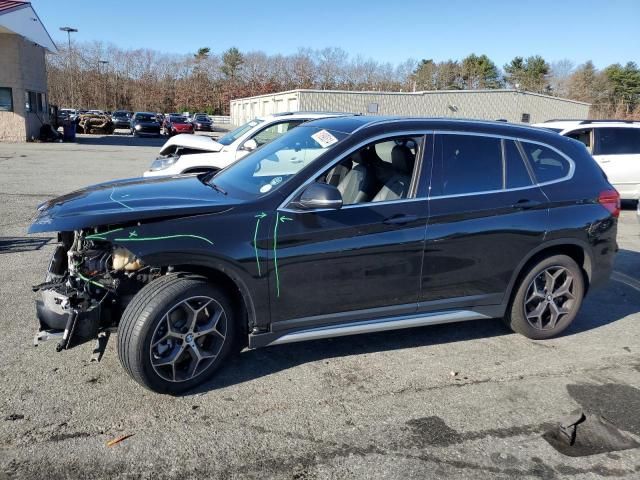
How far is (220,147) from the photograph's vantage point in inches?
354

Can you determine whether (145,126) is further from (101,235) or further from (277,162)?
(101,235)

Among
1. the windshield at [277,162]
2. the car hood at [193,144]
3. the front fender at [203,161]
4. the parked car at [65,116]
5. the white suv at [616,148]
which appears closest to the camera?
the windshield at [277,162]

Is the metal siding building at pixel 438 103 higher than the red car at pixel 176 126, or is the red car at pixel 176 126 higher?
the metal siding building at pixel 438 103

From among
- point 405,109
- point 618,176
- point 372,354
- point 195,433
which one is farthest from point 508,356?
point 405,109

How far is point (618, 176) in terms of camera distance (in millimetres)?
10688

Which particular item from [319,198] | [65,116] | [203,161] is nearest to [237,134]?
[203,161]

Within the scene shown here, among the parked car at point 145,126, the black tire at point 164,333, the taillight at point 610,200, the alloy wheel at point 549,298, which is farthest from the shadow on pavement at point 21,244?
the parked car at point 145,126

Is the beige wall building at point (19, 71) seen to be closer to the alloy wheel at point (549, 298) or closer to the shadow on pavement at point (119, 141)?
the shadow on pavement at point (119, 141)

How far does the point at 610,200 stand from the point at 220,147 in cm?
637

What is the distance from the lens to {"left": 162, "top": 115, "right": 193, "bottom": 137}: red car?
3778 cm

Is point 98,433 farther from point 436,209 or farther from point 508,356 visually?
point 508,356

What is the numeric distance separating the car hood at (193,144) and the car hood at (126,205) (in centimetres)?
509

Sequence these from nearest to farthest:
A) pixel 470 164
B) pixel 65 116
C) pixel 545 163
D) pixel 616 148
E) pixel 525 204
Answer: pixel 470 164
pixel 525 204
pixel 545 163
pixel 616 148
pixel 65 116

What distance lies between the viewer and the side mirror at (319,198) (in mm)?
3367
